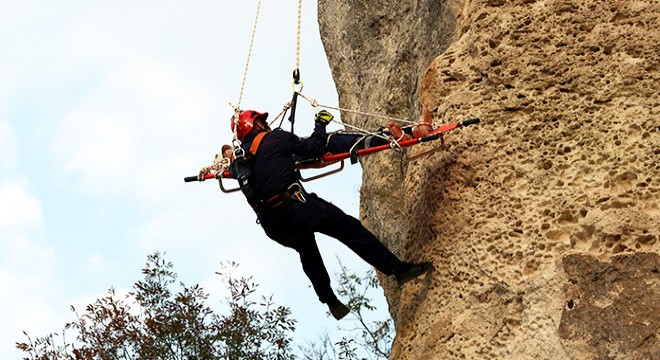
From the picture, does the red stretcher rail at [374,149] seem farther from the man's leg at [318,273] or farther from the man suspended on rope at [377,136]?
the man's leg at [318,273]

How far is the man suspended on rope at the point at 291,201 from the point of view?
880 centimetres

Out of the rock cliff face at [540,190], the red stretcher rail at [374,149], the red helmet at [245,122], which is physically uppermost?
the red helmet at [245,122]

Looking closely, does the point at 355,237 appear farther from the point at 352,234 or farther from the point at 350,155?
the point at 350,155

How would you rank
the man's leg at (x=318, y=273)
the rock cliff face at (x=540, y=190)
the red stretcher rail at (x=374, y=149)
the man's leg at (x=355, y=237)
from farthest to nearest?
the man's leg at (x=318, y=273) < the man's leg at (x=355, y=237) < the red stretcher rail at (x=374, y=149) < the rock cliff face at (x=540, y=190)

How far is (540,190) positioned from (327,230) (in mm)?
1723

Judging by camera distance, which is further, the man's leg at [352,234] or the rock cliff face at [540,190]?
the man's leg at [352,234]

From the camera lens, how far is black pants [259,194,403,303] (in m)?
8.80

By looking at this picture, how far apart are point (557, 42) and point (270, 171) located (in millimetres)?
2444

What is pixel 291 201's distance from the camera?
880cm

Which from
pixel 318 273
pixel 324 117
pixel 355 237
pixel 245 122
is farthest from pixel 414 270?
pixel 245 122

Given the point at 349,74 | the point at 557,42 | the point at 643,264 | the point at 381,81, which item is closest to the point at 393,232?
the point at 381,81

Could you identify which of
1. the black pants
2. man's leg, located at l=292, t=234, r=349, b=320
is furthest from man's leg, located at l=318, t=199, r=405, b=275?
man's leg, located at l=292, t=234, r=349, b=320

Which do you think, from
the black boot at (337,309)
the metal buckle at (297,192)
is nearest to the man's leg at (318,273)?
the black boot at (337,309)

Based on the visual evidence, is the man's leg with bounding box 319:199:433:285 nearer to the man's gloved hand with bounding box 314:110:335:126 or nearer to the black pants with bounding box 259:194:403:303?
the black pants with bounding box 259:194:403:303
